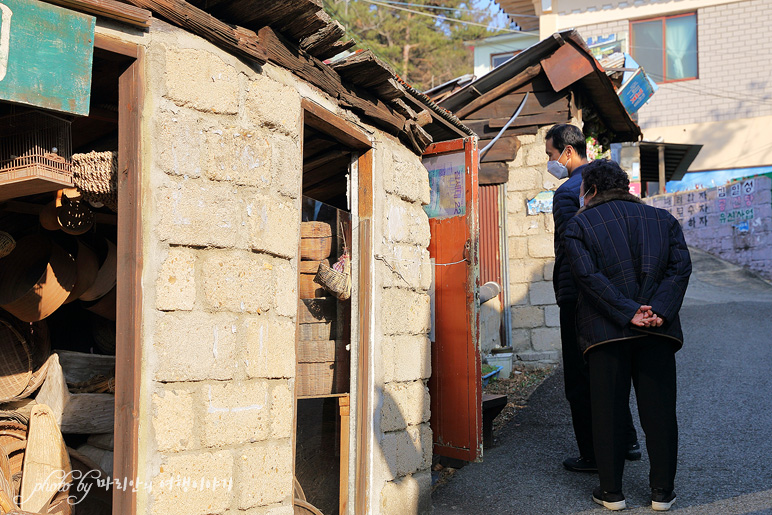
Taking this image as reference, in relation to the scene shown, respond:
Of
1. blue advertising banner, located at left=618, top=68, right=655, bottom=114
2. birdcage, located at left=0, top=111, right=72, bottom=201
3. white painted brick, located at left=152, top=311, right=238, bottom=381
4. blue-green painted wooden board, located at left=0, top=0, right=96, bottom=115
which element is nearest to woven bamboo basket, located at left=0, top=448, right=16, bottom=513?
white painted brick, located at left=152, top=311, right=238, bottom=381

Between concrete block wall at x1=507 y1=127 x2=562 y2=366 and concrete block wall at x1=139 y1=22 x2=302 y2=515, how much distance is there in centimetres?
521

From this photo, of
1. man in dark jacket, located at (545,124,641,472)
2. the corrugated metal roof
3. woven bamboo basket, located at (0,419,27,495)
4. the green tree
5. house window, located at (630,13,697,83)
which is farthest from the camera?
the green tree

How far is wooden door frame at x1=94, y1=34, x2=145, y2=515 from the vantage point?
2832mm

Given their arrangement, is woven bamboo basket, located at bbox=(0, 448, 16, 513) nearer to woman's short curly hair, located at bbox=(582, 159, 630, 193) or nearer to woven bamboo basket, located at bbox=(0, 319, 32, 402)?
woven bamboo basket, located at bbox=(0, 319, 32, 402)

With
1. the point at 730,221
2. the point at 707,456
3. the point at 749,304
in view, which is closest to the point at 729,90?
the point at 730,221

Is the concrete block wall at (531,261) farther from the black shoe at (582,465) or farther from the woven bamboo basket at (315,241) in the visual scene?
the woven bamboo basket at (315,241)

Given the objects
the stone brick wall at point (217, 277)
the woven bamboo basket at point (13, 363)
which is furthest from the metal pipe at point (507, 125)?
the woven bamboo basket at point (13, 363)

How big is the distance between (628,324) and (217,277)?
2308mm

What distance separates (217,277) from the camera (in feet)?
10.5

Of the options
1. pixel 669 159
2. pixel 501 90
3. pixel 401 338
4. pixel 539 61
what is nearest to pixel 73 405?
pixel 401 338

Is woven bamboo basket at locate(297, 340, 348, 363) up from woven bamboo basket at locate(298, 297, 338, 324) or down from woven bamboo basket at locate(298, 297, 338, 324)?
down

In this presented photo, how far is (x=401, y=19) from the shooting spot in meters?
22.1

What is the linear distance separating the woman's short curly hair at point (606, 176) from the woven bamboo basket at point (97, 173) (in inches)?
109

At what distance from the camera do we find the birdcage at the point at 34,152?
3.11 metres
